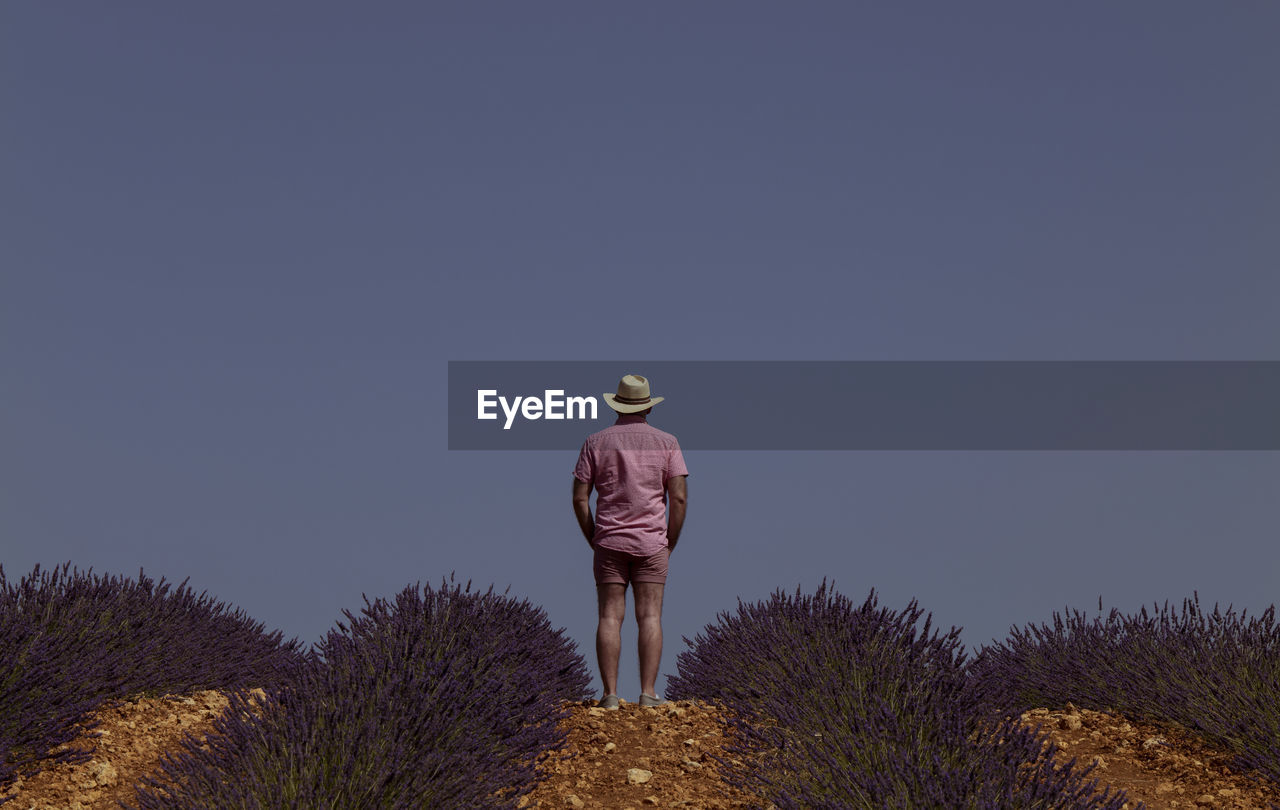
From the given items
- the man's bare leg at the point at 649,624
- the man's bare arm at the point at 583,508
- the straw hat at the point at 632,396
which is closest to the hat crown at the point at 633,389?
the straw hat at the point at 632,396

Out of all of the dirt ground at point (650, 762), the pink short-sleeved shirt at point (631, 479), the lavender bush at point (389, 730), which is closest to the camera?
the lavender bush at point (389, 730)

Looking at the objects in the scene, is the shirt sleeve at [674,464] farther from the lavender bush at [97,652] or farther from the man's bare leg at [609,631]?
the lavender bush at [97,652]

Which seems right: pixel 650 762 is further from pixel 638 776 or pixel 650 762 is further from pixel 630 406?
pixel 630 406

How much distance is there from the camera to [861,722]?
502 centimetres

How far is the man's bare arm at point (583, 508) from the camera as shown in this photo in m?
6.98

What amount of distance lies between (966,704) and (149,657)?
4.99 metres

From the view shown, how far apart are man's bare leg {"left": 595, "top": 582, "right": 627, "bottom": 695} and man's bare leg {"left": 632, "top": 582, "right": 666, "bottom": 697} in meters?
0.12

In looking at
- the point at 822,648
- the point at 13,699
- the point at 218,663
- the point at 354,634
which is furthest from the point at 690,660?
the point at 13,699

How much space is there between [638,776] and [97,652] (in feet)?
11.5

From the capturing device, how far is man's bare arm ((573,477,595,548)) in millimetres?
6977

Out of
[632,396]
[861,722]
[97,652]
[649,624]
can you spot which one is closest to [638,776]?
[861,722]

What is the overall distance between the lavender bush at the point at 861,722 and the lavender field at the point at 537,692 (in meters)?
0.01

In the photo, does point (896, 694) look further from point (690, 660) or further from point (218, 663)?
point (218, 663)

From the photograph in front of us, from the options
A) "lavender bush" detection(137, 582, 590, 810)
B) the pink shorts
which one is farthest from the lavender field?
the pink shorts
